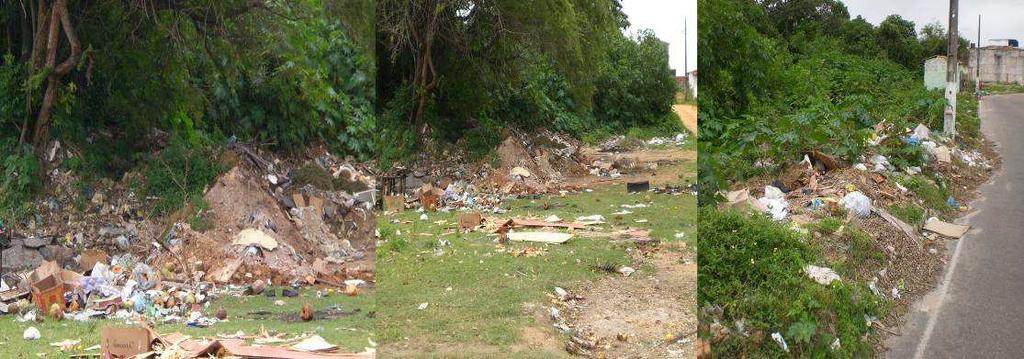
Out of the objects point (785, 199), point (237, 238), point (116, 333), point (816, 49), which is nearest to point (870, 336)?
point (816, 49)

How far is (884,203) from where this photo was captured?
7203 mm

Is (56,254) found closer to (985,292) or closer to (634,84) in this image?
(634,84)

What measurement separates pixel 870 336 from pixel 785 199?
8.17ft

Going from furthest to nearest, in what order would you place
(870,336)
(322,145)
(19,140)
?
1. (19,140)
2. (322,145)
3. (870,336)

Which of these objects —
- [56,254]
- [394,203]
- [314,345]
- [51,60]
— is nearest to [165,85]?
[51,60]

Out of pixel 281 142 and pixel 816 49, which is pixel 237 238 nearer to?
pixel 281 142

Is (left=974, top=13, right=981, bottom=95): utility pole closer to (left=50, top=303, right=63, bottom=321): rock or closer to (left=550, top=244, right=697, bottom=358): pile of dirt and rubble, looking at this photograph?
(left=550, top=244, right=697, bottom=358): pile of dirt and rubble

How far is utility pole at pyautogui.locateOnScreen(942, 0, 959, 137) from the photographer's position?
5391mm

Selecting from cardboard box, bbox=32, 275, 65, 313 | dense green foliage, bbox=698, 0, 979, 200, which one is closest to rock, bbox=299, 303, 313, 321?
cardboard box, bbox=32, 275, 65, 313

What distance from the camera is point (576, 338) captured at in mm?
2383

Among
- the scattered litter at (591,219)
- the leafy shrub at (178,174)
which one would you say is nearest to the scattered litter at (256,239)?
the leafy shrub at (178,174)

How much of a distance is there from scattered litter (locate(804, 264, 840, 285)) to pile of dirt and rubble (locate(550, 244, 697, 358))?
2.83 meters

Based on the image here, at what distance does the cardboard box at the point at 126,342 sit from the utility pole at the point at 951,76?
4.58 metres

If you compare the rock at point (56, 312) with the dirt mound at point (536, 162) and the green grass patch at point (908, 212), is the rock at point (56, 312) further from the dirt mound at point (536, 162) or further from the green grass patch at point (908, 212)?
the green grass patch at point (908, 212)
